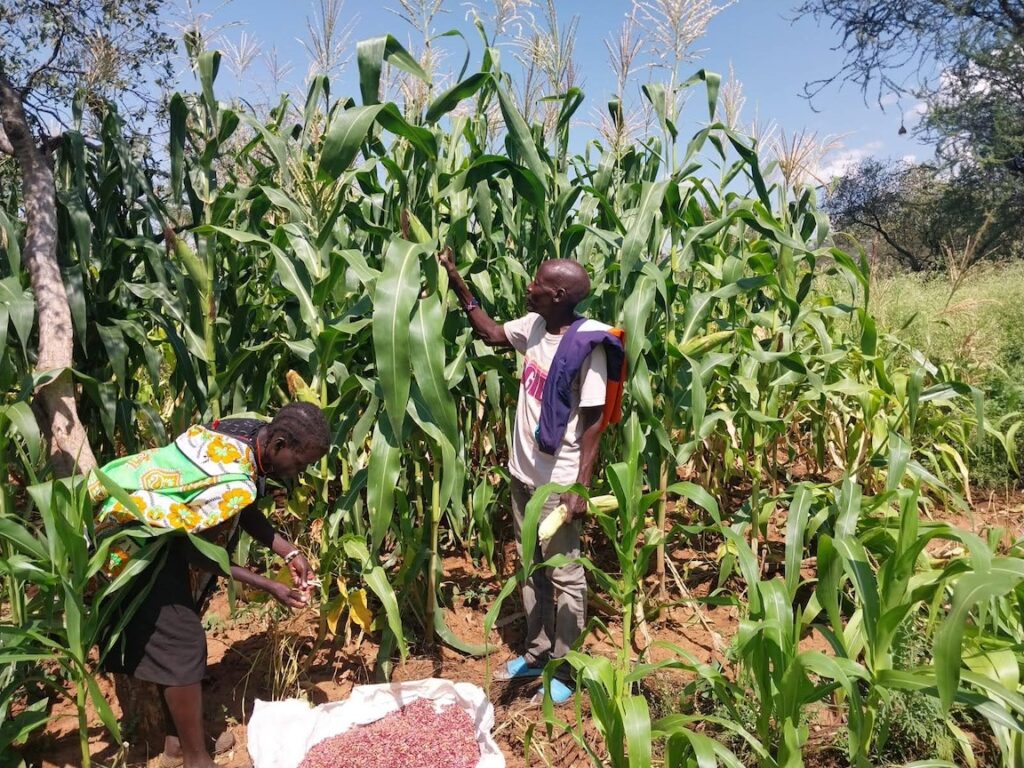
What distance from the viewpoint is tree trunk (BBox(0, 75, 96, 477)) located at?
225 centimetres

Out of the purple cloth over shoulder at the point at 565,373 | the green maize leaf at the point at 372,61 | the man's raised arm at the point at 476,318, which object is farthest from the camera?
the man's raised arm at the point at 476,318

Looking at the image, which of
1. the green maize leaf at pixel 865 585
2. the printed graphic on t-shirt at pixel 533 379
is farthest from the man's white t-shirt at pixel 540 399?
the green maize leaf at pixel 865 585

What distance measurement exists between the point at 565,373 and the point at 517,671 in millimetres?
1142

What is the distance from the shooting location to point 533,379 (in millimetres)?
2385

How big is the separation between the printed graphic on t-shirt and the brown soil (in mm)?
829

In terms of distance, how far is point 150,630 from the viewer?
1.95 metres

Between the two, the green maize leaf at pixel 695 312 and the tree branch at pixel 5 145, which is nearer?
the tree branch at pixel 5 145

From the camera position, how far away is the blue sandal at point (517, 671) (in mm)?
2469

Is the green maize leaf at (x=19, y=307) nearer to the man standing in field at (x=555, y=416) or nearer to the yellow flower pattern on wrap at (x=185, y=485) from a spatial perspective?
the yellow flower pattern on wrap at (x=185, y=485)

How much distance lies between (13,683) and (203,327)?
1240 mm

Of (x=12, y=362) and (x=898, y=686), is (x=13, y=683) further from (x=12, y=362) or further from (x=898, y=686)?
(x=898, y=686)

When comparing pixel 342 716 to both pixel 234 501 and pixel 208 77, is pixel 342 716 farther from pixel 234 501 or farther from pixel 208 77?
pixel 208 77

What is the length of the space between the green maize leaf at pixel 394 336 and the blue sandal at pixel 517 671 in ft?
3.88

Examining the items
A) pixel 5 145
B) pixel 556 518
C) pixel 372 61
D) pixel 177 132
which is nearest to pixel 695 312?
pixel 556 518
